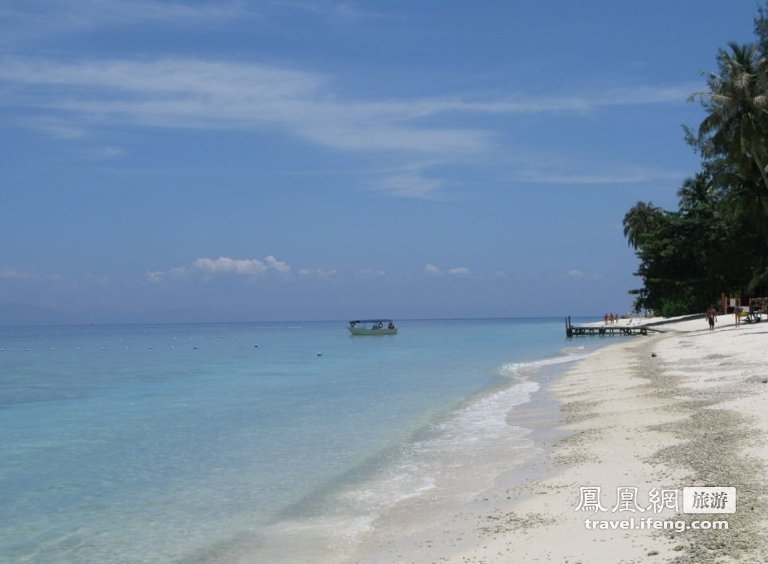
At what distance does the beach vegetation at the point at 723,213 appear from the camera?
1425 inches

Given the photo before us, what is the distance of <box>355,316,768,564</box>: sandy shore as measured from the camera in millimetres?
6742

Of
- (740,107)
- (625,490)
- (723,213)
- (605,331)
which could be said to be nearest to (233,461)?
(625,490)

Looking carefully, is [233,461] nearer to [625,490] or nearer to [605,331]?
[625,490]

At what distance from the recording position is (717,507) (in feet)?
24.1

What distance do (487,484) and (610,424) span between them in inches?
182

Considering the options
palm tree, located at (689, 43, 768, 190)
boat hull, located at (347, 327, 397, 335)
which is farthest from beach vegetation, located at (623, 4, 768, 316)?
boat hull, located at (347, 327, 397, 335)

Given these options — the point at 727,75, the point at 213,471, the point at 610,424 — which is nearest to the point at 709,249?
the point at 727,75

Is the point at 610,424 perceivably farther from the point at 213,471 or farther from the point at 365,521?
the point at 213,471

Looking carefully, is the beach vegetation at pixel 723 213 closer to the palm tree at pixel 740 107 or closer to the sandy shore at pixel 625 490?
the palm tree at pixel 740 107

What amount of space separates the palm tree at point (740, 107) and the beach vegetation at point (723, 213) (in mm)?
47

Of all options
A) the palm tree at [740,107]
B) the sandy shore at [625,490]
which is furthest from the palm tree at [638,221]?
the sandy shore at [625,490]

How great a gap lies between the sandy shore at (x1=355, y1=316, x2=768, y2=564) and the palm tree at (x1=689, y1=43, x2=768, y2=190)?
2221 cm

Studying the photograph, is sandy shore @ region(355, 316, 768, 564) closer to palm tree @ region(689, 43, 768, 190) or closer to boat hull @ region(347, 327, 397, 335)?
palm tree @ region(689, 43, 768, 190)

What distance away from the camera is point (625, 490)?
353 inches
